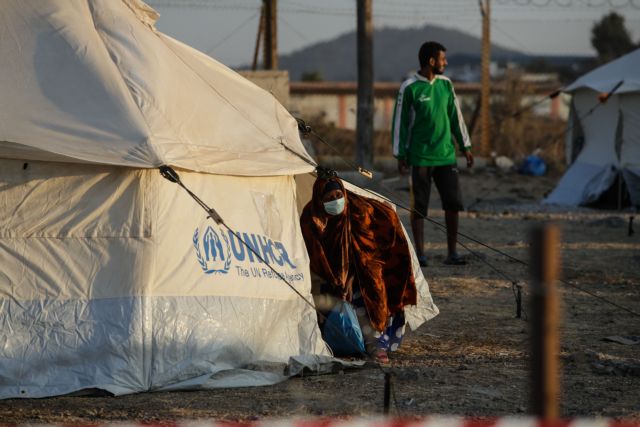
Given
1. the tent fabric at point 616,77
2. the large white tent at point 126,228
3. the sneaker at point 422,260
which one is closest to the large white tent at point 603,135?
the tent fabric at point 616,77

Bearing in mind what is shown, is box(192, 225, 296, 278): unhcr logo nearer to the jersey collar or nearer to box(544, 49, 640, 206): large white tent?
the jersey collar

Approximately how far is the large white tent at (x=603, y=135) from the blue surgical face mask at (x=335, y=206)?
31.4ft

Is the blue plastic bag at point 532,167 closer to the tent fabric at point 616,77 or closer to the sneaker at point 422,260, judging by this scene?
the tent fabric at point 616,77

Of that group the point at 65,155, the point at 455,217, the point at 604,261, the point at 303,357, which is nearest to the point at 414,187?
the point at 455,217

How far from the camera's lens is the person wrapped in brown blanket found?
21.9ft

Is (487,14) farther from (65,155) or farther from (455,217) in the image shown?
(65,155)

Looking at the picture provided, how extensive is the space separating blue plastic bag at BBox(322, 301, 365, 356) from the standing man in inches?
126

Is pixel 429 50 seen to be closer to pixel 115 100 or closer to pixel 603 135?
pixel 115 100

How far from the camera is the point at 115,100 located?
6.06 meters

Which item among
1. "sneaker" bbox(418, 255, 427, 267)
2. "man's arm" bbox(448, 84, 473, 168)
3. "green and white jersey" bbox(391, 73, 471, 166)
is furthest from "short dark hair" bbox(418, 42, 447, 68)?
"sneaker" bbox(418, 255, 427, 267)

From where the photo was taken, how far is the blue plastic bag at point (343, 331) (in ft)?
21.4

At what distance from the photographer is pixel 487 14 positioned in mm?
22312

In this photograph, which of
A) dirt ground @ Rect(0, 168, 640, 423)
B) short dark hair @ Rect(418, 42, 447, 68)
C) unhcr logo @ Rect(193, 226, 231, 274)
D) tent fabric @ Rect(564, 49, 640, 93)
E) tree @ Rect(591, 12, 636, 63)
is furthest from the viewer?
tree @ Rect(591, 12, 636, 63)

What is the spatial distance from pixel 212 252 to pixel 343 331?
889mm
